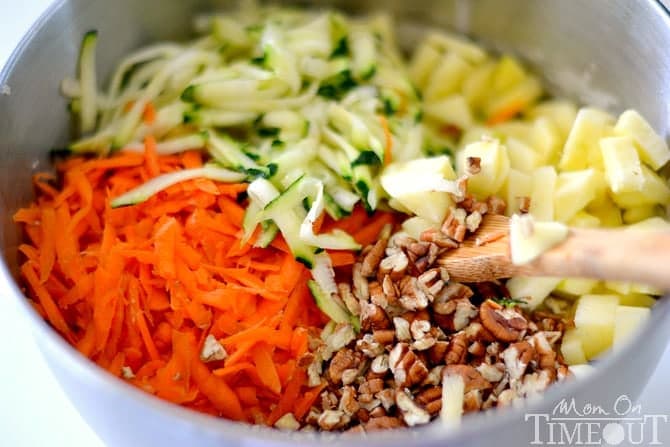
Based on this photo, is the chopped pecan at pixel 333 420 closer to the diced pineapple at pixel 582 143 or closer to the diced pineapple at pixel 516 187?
the diced pineapple at pixel 516 187

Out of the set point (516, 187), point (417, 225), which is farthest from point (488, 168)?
point (417, 225)

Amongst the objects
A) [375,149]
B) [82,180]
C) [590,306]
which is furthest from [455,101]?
[82,180]

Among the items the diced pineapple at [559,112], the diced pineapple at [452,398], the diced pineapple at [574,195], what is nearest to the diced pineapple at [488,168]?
the diced pineapple at [574,195]

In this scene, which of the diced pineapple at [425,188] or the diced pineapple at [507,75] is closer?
the diced pineapple at [425,188]

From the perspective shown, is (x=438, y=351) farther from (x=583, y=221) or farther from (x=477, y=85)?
(x=477, y=85)

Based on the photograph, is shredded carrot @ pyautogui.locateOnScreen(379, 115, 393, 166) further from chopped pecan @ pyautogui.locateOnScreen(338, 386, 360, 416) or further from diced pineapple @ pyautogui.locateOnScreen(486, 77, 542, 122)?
chopped pecan @ pyautogui.locateOnScreen(338, 386, 360, 416)

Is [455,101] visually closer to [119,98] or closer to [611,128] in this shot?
[611,128]
